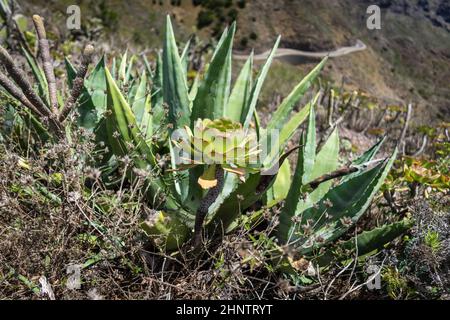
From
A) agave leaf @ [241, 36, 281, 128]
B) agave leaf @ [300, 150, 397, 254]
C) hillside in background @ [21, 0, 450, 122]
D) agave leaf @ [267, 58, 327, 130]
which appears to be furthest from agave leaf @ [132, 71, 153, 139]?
hillside in background @ [21, 0, 450, 122]

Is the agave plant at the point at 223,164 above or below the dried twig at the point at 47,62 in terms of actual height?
below

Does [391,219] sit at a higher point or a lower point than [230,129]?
lower

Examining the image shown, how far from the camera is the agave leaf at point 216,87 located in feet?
5.95

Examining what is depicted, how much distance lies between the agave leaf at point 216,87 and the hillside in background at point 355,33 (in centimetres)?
4150

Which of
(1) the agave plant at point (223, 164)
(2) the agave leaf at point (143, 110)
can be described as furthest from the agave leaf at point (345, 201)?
(2) the agave leaf at point (143, 110)

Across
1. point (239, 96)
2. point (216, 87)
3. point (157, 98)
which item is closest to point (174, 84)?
point (216, 87)

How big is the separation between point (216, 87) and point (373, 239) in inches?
35.7

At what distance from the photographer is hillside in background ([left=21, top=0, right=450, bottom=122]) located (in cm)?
4659

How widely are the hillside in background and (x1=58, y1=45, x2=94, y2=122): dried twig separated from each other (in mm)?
41796

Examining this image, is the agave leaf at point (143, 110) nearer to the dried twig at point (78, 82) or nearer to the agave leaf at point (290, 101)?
the dried twig at point (78, 82)

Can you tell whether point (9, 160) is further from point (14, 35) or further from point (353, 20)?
point (353, 20)

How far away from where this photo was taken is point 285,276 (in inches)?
66.2
